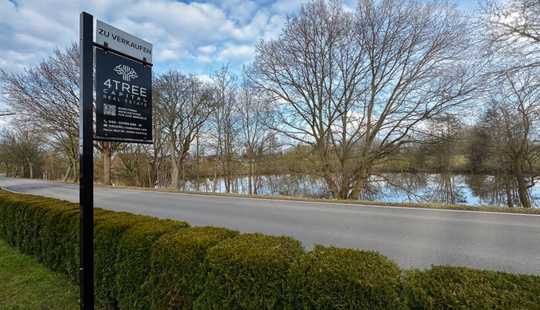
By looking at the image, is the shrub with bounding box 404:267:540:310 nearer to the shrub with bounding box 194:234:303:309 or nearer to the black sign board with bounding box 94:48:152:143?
the shrub with bounding box 194:234:303:309

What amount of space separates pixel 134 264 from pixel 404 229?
4.71 metres

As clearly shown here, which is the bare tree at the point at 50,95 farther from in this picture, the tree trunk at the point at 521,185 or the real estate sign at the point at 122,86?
the tree trunk at the point at 521,185

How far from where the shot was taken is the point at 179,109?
19250 mm

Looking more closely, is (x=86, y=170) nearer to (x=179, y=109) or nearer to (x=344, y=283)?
(x=344, y=283)

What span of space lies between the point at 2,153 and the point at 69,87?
32902mm

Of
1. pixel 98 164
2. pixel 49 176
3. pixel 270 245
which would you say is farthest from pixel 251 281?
pixel 49 176

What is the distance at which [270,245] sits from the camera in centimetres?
191

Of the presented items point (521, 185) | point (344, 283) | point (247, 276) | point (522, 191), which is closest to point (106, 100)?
point (247, 276)

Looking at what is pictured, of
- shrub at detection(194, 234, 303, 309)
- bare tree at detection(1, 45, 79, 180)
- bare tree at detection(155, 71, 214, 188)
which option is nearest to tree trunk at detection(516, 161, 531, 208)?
shrub at detection(194, 234, 303, 309)

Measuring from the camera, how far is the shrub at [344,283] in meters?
1.33

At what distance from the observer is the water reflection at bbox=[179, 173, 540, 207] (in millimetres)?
13477

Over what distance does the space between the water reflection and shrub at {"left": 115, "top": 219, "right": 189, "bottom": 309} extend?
13.3 m

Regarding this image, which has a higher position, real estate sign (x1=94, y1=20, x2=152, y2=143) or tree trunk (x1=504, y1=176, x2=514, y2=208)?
real estate sign (x1=94, y1=20, x2=152, y2=143)

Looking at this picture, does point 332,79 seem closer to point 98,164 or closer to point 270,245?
point 270,245
